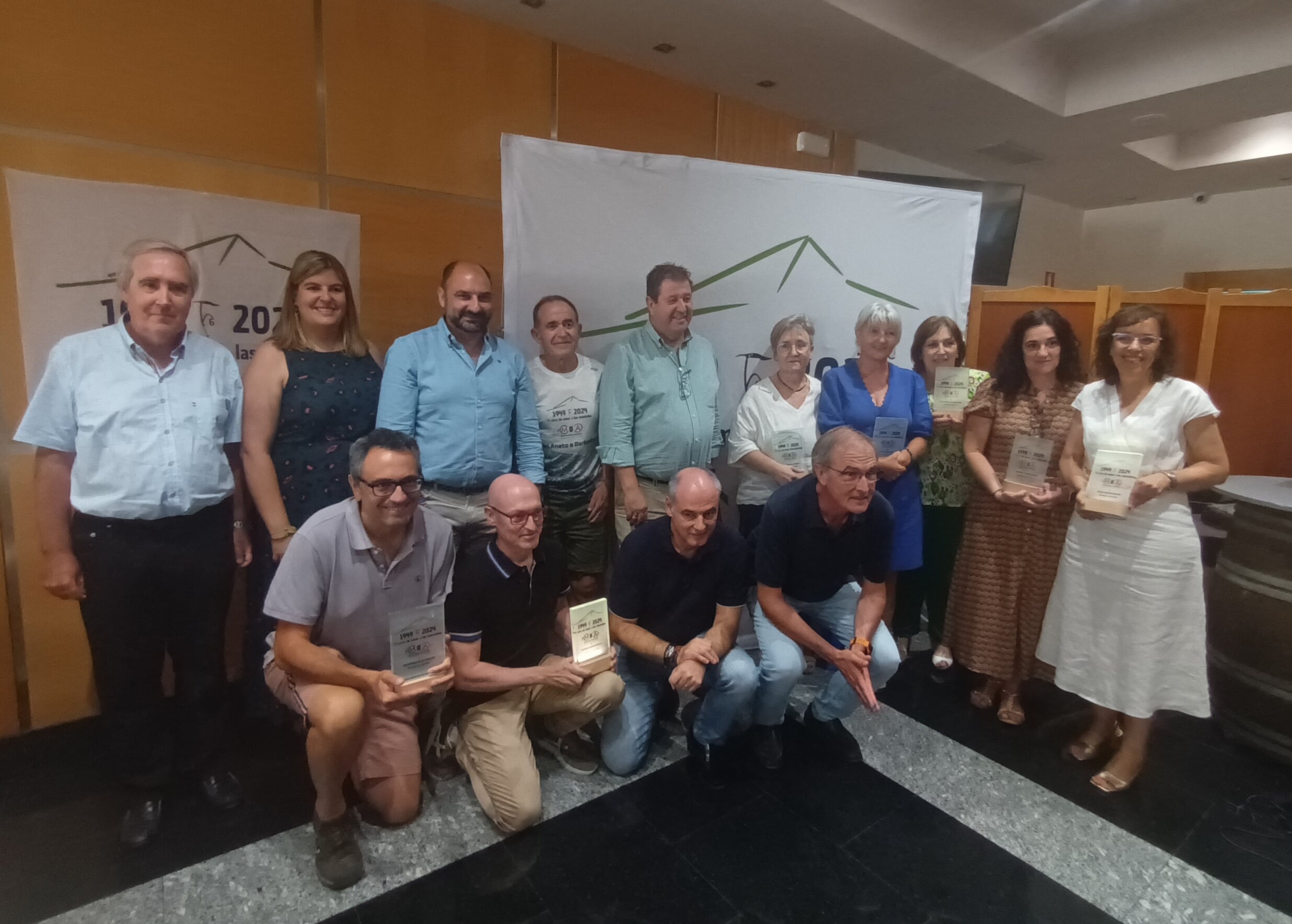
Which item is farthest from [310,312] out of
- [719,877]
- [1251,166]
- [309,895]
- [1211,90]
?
[1251,166]

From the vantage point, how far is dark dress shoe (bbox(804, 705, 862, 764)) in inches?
92.6

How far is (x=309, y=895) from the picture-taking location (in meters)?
1.73

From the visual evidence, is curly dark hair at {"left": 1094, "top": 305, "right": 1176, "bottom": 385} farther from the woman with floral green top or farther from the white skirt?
the woman with floral green top

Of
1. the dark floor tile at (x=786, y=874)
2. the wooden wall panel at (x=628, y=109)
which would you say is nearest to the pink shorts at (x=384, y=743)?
the dark floor tile at (x=786, y=874)

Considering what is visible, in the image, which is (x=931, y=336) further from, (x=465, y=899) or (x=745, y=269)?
(x=465, y=899)

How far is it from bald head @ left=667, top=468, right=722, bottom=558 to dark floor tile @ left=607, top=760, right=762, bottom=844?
0.75 meters

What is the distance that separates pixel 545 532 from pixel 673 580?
2.00ft

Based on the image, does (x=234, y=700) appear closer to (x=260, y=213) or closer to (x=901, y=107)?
(x=260, y=213)

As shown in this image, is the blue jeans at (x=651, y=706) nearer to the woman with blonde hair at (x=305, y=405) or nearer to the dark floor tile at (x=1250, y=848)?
the woman with blonde hair at (x=305, y=405)

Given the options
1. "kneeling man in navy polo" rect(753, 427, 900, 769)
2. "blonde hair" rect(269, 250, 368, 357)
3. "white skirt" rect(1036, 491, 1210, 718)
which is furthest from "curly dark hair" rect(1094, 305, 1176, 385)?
"blonde hair" rect(269, 250, 368, 357)

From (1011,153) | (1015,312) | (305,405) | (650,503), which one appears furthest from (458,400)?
(1011,153)

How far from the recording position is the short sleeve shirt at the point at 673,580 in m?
2.16

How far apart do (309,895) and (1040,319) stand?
283 cm

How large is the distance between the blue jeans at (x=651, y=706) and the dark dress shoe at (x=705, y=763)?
0.04 metres
